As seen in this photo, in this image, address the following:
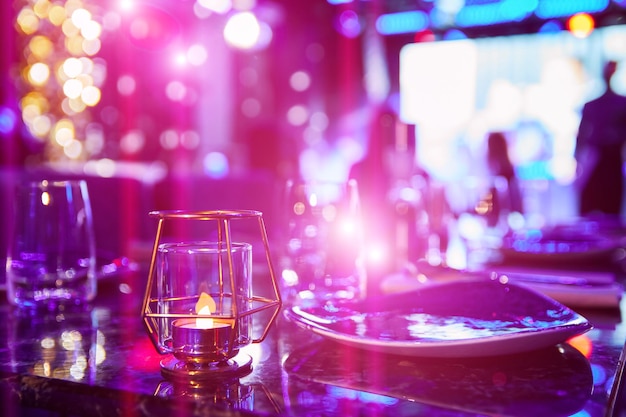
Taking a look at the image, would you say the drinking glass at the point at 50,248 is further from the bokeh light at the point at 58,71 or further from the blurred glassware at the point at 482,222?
the bokeh light at the point at 58,71

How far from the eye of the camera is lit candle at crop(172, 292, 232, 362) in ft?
1.56

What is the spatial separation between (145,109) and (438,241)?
661 cm

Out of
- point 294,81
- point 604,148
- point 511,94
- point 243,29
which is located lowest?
point 604,148

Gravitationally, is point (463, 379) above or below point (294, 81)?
below

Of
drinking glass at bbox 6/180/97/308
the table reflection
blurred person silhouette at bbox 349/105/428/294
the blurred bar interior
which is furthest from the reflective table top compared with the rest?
the blurred bar interior

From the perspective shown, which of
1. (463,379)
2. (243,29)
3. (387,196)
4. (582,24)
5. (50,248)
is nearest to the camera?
(463,379)

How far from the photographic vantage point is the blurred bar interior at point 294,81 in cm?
581

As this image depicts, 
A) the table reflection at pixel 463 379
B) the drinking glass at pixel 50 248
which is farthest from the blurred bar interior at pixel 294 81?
the table reflection at pixel 463 379

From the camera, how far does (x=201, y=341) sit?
0.48 m

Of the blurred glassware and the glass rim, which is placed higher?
the glass rim

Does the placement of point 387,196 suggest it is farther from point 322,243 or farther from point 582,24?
point 582,24

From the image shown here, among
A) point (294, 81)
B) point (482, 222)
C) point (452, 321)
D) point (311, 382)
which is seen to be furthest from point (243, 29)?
point (311, 382)

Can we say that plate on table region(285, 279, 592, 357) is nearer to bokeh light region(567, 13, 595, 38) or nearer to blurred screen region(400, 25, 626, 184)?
blurred screen region(400, 25, 626, 184)

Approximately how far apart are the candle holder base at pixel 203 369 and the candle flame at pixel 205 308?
0.10ft
